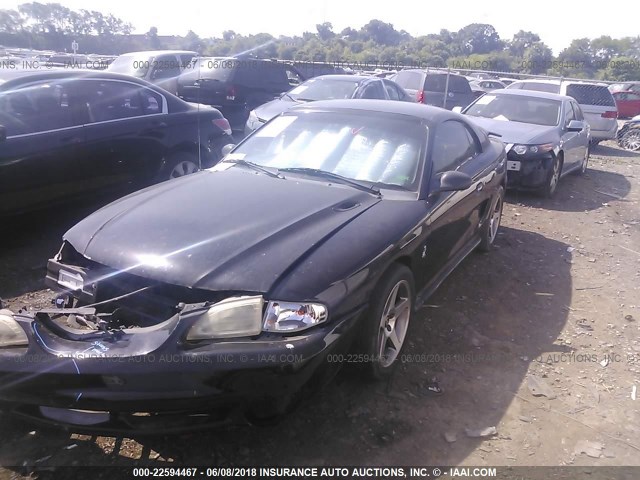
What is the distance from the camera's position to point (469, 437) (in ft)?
9.35

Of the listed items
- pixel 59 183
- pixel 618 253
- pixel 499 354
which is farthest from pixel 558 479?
pixel 59 183

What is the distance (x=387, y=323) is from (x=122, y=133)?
3.74m

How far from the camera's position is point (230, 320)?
2352 mm

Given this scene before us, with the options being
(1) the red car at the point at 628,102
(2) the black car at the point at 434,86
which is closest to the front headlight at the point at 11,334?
(2) the black car at the point at 434,86

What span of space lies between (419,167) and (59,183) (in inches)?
132

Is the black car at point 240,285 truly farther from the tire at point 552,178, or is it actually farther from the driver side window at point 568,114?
the driver side window at point 568,114

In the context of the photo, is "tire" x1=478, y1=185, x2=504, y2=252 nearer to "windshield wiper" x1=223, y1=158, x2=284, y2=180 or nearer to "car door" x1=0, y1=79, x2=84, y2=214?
"windshield wiper" x1=223, y1=158, x2=284, y2=180

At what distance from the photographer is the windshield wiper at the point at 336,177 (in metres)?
3.53

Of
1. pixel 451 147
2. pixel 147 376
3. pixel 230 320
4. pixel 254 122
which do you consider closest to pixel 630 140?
pixel 254 122

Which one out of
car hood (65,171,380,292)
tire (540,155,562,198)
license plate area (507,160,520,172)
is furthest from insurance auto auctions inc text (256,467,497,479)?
tire (540,155,562,198)

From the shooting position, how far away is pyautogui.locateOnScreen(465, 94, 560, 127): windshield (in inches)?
339

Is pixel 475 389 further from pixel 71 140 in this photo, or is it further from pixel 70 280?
pixel 71 140

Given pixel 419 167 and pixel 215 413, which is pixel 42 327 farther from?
pixel 419 167

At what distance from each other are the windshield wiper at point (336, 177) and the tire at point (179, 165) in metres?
2.73
